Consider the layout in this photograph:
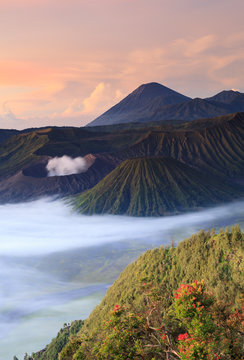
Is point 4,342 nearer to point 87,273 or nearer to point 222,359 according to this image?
point 87,273

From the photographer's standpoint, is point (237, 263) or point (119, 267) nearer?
point (237, 263)

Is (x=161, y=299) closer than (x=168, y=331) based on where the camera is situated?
No

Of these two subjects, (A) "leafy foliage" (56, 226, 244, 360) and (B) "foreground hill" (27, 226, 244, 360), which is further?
(B) "foreground hill" (27, 226, 244, 360)

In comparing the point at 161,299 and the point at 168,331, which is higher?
the point at 161,299

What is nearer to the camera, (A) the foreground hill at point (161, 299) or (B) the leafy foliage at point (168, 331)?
(B) the leafy foliage at point (168, 331)

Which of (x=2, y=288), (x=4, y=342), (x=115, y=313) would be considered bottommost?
(x=4, y=342)

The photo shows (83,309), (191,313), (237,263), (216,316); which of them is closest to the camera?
(191,313)

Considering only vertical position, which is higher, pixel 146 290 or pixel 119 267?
pixel 119 267

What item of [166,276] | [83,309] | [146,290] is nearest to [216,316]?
[146,290]
